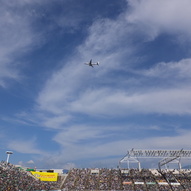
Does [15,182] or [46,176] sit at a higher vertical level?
[46,176]

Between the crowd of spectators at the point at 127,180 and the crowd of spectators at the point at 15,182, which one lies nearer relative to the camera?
the crowd of spectators at the point at 15,182

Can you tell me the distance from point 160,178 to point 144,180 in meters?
7.66

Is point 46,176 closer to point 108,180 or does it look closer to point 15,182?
point 15,182

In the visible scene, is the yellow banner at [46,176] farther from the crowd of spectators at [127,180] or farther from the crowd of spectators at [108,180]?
the crowd of spectators at [127,180]

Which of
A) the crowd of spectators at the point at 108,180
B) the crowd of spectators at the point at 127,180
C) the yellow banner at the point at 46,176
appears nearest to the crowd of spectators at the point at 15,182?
the crowd of spectators at the point at 108,180

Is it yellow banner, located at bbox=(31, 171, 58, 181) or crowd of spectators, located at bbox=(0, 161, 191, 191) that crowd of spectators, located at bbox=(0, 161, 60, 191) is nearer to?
crowd of spectators, located at bbox=(0, 161, 191, 191)

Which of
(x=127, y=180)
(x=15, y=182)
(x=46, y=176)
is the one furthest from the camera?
(x=46, y=176)

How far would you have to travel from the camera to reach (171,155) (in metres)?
94.6

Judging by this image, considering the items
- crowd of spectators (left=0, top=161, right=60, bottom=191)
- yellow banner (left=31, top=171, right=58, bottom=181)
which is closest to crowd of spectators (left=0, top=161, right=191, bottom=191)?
crowd of spectators (left=0, top=161, right=60, bottom=191)

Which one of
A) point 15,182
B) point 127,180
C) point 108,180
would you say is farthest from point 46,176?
point 127,180

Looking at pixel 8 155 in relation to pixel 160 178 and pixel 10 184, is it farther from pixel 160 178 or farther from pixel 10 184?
pixel 160 178

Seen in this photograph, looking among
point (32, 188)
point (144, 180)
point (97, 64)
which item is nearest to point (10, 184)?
point (32, 188)

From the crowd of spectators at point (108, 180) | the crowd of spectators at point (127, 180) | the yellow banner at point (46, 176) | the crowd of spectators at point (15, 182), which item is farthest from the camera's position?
the yellow banner at point (46, 176)

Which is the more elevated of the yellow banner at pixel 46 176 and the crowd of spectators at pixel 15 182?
the yellow banner at pixel 46 176
